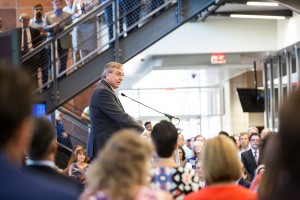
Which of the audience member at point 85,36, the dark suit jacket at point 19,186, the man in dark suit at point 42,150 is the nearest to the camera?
the dark suit jacket at point 19,186

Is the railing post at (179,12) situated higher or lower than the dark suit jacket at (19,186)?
higher

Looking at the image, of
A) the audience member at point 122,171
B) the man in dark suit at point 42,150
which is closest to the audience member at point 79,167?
the man in dark suit at point 42,150

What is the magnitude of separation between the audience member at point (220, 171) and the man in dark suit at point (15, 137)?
65.3 inches

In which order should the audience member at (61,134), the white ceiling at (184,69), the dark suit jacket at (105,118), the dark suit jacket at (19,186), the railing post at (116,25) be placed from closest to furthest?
the dark suit jacket at (19,186) < the dark suit jacket at (105,118) < the railing post at (116,25) < the audience member at (61,134) < the white ceiling at (184,69)

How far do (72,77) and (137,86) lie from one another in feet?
38.3

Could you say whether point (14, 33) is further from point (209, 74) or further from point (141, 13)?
point (209, 74)

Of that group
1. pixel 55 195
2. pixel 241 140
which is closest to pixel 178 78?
pixel 241 140

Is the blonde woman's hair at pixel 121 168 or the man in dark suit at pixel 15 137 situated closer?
the man in dark suit at pixel 15 137

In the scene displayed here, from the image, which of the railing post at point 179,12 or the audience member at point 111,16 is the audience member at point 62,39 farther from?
the railing post at point 179,12

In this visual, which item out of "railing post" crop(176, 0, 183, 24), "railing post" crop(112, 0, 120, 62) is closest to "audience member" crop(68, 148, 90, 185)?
"railing post" crop(112, 0, 120, 62)

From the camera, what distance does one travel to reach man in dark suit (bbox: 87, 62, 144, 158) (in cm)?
647

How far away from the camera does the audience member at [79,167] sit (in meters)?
9.58

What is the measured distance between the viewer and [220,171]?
3568 mm

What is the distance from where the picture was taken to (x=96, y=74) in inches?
428
